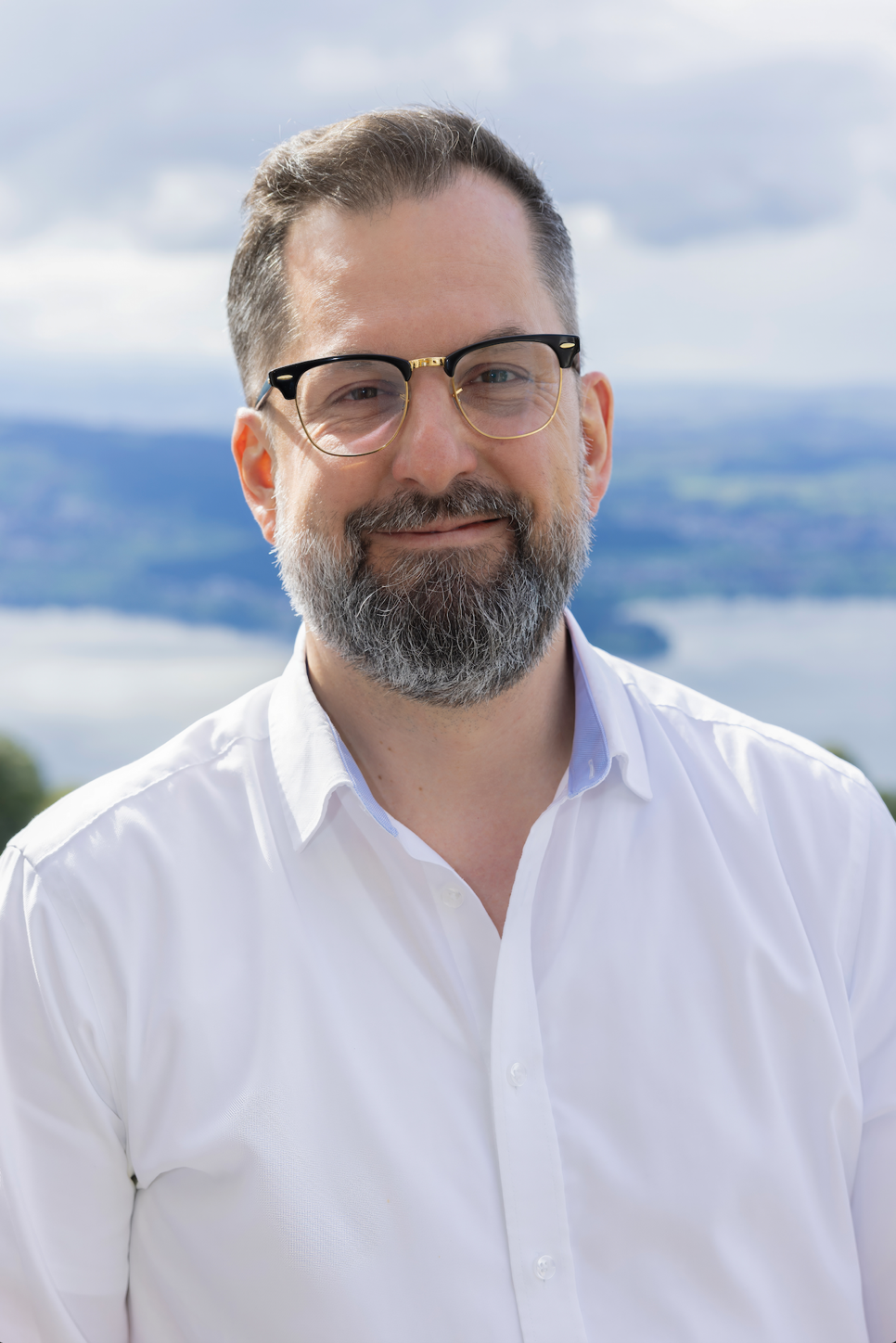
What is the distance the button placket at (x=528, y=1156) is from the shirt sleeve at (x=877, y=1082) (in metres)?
0.41

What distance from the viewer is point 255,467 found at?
1570 mm

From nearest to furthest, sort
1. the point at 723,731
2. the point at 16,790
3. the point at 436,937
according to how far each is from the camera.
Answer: the point at 436,937 < the point at 723,731 < the point at 16,790

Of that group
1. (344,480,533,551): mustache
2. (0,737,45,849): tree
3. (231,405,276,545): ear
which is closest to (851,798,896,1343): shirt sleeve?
(344,480,533,551): mustache

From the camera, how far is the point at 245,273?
1.56 metres

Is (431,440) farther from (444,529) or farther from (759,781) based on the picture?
(759,781)

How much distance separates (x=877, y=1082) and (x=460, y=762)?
657mm

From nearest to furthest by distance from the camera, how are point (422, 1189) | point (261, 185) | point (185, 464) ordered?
point (422, 1189) → point (261, 185) → point (185, 464)

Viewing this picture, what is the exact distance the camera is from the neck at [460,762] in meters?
1.42

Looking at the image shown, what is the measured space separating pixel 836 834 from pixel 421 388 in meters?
0.79

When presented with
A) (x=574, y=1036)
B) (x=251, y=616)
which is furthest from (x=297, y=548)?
(x=251, y=616)

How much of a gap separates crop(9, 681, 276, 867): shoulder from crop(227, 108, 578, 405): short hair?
0.48 meters

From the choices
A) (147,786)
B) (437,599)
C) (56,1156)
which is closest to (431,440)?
(437,599)

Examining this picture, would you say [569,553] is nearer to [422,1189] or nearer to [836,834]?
[836,834]

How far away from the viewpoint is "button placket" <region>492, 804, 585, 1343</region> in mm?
1121
